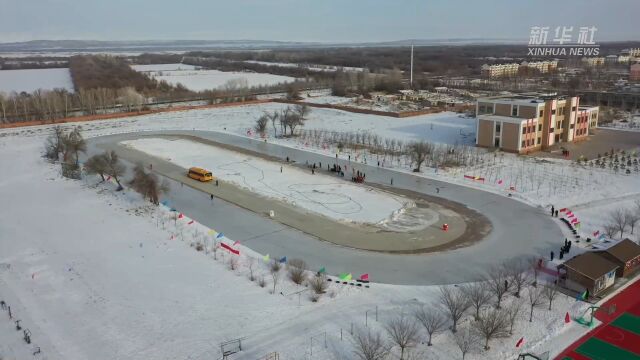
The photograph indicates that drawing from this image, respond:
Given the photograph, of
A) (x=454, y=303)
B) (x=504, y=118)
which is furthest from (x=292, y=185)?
(x=504, y=118)

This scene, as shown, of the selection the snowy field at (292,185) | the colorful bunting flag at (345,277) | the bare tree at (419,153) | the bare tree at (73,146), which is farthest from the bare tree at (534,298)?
the bare tree at (73,146)

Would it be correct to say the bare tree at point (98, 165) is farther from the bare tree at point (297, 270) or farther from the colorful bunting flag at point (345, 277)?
the colorful bunting flag at point (345, 277)

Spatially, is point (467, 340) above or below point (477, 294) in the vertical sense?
below

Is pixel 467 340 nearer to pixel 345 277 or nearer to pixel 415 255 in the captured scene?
pixel 345 277

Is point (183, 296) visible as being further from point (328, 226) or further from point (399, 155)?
point (399, 155)

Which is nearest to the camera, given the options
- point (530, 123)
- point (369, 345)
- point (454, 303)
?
point (369, 345)

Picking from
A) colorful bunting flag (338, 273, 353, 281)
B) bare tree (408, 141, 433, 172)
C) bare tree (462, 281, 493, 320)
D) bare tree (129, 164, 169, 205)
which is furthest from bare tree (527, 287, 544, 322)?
bare tree (129, 164, 169, 205)
